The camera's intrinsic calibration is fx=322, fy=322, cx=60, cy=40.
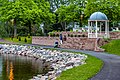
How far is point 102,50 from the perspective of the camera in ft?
115

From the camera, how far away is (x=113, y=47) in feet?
115

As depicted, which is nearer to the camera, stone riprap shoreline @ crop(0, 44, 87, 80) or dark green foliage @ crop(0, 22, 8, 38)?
stone riprap shoreline @ crop(0, 44, 87, 80)

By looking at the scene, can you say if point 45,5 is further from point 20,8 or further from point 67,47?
point 67,47

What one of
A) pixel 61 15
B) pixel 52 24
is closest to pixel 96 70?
pixel 61 15

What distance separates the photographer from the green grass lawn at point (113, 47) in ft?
111

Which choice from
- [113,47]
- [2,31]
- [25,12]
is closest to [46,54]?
[113,47]

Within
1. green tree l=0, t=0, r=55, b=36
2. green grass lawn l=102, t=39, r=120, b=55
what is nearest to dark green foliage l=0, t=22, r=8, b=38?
green tree l=0, t=0, r=55, b=36

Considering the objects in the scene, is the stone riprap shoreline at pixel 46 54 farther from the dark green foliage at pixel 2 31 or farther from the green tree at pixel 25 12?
the dark green foliage at pixel 2 31

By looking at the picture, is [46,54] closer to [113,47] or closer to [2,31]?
[113,47]

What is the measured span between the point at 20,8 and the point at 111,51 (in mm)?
29917

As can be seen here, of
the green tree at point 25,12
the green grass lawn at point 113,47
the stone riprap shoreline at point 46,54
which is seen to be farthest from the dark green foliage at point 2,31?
the green grass lawn at point 113,47

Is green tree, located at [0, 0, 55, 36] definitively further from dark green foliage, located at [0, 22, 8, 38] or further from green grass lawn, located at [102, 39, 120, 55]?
green grass lawn, located at [102, 39, 120, 55]

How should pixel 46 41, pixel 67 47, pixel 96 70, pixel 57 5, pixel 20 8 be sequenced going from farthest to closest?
1. pixel 57 5
2. pixel 20 8
3. pixel 46 41
4. pixel 67 47
5. pixel 96 70

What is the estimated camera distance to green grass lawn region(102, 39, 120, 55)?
3374 cm
